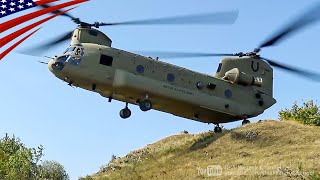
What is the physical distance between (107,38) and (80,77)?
4121mm

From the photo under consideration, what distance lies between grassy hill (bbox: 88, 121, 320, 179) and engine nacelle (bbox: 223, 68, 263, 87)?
3.09 metres

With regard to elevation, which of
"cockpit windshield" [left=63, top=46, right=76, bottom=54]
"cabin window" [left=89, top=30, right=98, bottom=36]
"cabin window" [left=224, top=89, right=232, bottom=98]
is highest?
"cabin window" [left=89, top=30, right=98, bottom=36]

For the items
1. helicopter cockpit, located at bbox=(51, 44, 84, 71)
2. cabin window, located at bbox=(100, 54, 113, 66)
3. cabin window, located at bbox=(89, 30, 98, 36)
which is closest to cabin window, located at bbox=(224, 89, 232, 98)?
cabin window, located at bbox=(100, 54, 113, 66)

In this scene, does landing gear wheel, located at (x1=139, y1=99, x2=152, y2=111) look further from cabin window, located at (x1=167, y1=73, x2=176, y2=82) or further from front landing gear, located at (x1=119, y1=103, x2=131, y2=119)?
cabin window, located at (x1=167, y1=73, x2=176, y2=82)

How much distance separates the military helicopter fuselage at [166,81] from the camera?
2952 cm

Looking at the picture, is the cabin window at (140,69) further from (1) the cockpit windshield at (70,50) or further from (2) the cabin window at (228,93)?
(2) the cabin window at (228,93)

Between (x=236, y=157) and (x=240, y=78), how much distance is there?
769 cm

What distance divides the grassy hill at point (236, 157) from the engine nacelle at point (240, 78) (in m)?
3.09

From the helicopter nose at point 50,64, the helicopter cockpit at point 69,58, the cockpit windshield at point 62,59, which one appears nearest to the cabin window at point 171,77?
the helicopter cockpit at point 69,58

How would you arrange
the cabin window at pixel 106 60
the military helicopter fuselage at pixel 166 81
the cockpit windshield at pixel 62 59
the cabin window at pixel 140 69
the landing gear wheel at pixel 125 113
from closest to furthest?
1. the cockpit windshield at pixel 62 59
2. the military helicopter fuselage at pixel 166 81
3. the cabin window at pixel 106 60
4. the cabin window at pixel 140 69
5. the landing gear wheel at pixel 125 113

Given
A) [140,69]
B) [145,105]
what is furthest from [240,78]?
[140,69]

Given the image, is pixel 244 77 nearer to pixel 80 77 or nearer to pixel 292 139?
pixel 292 139

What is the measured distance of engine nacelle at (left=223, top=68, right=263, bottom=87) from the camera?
1369 inches

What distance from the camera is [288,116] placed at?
73750 millimetres
